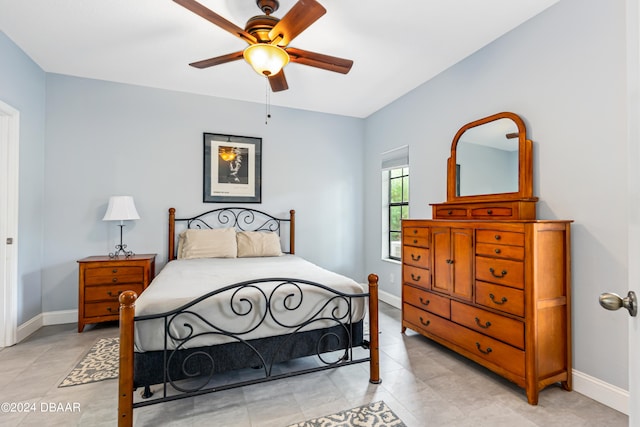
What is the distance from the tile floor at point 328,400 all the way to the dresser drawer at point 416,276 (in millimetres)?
656

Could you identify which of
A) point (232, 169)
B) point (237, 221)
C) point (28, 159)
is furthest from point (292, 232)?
point (28, 159)

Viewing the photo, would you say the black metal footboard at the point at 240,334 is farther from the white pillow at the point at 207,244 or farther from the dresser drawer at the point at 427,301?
the white pillow at the point at 207,244

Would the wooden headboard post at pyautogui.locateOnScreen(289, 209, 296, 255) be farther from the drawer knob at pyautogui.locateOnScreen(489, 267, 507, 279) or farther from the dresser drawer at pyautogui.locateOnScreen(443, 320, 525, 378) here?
the drawer knob at pyautogui.locateOnScreen(489, 267, 507, 279)

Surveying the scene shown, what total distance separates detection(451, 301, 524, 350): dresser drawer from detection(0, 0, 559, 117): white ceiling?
7.40 feet

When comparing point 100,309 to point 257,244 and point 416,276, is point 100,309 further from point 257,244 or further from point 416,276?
point 416,276

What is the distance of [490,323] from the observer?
7.55 feet

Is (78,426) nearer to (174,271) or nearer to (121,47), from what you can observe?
(174,271)

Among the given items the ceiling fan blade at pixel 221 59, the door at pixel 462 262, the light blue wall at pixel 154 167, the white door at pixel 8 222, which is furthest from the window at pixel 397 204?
the white door at pixel 8 222

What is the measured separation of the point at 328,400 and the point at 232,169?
301 cm

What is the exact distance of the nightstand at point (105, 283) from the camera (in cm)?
318

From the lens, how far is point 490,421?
6.05 feet

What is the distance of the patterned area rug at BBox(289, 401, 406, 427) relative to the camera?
5.88ft

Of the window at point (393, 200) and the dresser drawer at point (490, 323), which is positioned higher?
the window at point (393, 200)

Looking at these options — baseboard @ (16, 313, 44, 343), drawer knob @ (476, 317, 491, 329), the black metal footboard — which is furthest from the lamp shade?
drawer knob @ (476, 317, 491, 329)
